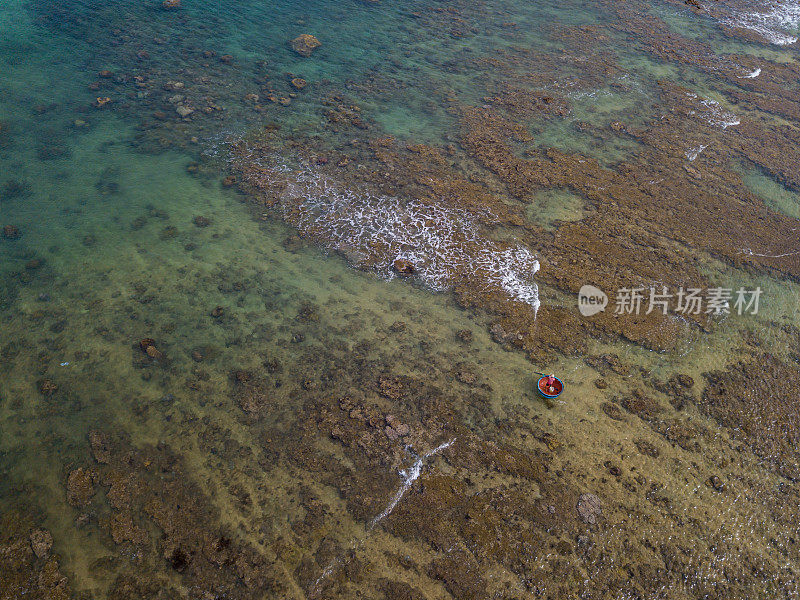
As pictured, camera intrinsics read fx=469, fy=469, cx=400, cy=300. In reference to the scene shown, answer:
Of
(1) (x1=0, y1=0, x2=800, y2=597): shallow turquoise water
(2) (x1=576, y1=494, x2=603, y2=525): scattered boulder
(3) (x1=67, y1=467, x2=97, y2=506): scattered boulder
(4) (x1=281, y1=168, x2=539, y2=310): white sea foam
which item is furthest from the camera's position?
(4) (x1=281, y1=168, x2=539, y2=310): white sea foam

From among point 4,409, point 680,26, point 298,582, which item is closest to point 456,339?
point 298,582

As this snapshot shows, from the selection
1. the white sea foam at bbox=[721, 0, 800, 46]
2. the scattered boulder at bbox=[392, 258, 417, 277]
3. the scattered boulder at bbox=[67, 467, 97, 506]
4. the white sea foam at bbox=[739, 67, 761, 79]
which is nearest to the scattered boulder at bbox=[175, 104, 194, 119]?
the scattered boulder at bbox=[392, 258, 417, 277]

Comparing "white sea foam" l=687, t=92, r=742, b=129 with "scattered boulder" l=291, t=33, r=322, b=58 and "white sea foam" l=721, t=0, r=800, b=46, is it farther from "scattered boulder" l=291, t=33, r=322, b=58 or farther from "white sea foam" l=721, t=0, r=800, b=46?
"scattered boulder" l=291, t=33, r=322, b=58

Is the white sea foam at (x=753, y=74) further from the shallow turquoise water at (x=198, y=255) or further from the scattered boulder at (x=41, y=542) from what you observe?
the scattered boulder at (x=41, y=542)
